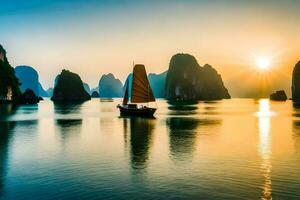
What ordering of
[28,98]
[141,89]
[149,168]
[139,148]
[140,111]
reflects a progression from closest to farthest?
1. [149,168]
2. [139,148]
3. [141,89]
4. [140,111]
5. [28,98]

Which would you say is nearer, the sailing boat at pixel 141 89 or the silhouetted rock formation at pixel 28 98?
the sailing boat at pixel 141 89

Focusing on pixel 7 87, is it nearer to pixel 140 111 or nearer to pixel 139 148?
pixel 140 111

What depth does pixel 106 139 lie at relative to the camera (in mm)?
42531

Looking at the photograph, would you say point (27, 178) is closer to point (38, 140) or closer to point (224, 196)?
point (224, 196)

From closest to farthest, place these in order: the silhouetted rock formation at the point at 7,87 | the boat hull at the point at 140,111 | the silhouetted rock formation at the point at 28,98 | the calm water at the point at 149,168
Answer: the calm water at the point at 149,168 → the boat hull at the point at 140,111 → the silhouetted rock formation at the point at 7,87 → the silhouetted rock formation at the point at 28,98

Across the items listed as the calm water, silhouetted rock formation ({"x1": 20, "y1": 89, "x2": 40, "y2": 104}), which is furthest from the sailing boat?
silhouetted rock formation ({"x1": 20, "y1": 89, "x2": 40, "y2": 104})

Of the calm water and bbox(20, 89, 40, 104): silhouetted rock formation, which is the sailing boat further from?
bbox(20, 89, 40, 104): silhouetted rock formation

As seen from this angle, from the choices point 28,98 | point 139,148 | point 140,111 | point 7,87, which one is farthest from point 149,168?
point 28,98

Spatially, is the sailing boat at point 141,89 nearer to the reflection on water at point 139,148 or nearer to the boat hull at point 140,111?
the boat hull at point 140,111

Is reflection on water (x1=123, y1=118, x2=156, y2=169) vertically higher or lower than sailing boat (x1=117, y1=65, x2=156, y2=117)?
lower

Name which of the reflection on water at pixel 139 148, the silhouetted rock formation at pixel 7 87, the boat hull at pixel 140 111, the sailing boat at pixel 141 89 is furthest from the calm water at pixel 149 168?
the silhouetted rock formation at pixel 7 87

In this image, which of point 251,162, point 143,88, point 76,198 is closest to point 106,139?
point 251,162

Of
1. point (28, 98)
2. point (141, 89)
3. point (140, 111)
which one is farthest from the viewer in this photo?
point (28, 98)

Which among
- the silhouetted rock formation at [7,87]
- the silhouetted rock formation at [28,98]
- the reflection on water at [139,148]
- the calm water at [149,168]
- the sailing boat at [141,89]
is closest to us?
the calm water at [149,168]
